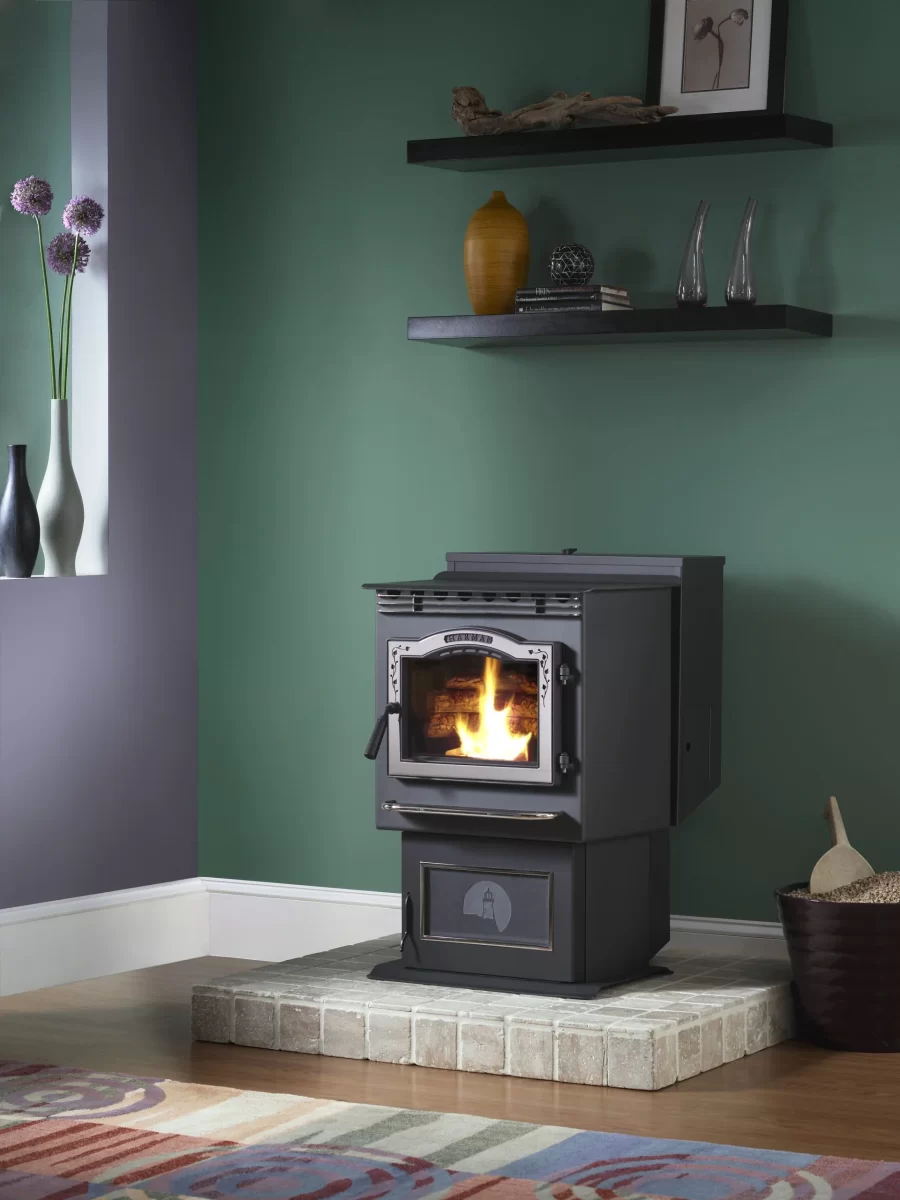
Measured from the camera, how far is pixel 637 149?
4.15m

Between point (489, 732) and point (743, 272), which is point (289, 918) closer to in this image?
point (489, 732)

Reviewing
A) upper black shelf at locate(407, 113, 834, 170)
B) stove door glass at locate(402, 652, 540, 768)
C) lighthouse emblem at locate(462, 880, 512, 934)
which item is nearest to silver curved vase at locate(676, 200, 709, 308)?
upper black shelf at locate(407, 113, 834, 170)

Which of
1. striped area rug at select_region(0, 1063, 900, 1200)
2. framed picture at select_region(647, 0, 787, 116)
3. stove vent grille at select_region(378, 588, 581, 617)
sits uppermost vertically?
framed picture at select_region(647, 0, 787, 116)

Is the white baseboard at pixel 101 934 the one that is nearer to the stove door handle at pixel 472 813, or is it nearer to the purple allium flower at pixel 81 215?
the stove door handle at pixel 472 813

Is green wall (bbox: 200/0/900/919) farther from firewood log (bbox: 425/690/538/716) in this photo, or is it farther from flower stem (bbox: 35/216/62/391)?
firewood log (bbox: 425/690/538/716)

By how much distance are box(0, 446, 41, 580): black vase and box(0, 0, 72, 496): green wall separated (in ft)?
0.94

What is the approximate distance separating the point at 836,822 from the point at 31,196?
2.31 metres

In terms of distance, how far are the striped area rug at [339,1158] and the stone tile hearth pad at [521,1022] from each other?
33cm

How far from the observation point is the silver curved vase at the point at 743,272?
13.1ft

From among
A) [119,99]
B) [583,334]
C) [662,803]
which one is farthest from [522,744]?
[119,99]

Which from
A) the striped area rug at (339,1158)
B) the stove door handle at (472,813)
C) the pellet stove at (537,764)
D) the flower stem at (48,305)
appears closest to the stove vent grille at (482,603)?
the pellet stove at (537,764)

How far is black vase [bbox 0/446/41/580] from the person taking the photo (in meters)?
4.32

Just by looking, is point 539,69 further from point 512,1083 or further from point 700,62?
point 512,1083

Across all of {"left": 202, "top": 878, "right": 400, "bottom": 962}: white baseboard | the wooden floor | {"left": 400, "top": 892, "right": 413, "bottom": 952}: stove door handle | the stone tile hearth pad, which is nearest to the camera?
the wooden floor
